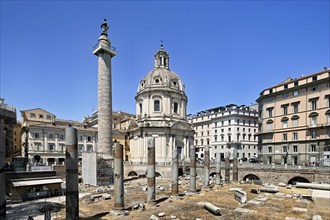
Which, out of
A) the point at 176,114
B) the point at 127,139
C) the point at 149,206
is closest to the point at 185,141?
the point at 176,114

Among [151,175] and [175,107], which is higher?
[175,107]

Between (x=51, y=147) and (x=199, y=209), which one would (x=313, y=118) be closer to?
(x=199, y=209)

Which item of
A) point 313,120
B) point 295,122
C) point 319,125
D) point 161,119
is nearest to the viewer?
point 319,125

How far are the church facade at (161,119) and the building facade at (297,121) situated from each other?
15761 mm

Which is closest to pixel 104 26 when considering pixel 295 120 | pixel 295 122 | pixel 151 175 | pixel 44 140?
pixel 151 175

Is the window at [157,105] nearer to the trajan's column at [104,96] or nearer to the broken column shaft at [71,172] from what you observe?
the trajan's column at [104,96]

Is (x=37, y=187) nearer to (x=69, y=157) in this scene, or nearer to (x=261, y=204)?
(x=69, y=157)

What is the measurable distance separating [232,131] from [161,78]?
24.7 metres

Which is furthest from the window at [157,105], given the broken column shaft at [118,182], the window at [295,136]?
the broken column shaft at [118,182]

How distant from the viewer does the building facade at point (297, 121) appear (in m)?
36.1

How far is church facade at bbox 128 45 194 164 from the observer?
46.5 meters

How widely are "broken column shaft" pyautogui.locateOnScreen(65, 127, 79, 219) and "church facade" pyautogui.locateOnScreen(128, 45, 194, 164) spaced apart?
111 feet

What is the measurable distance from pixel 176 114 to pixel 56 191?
30.9 meters

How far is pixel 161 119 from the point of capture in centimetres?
4750
